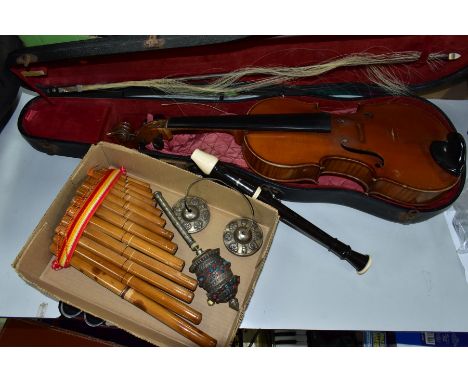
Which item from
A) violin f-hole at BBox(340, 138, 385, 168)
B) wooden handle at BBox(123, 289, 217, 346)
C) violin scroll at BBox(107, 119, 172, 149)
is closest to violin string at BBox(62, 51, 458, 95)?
violin scroll at BBox(107, 119, 172, 149)

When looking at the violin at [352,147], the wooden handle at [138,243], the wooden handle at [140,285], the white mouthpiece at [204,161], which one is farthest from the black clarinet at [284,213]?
the wooden handle at [140,285]

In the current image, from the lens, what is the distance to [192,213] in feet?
4.70

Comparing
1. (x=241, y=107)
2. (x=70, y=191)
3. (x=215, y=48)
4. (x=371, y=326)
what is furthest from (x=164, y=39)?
(x=371, y=326)

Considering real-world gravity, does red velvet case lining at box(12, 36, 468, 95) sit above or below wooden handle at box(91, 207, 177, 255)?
above

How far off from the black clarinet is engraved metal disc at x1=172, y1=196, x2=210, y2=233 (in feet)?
0.51

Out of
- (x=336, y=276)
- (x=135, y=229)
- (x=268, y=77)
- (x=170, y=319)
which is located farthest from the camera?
(x=268, y=77)

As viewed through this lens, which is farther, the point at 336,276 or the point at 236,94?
the point at 236,94

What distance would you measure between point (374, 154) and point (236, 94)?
62cm

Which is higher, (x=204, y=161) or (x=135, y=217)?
(x=204, y=161)

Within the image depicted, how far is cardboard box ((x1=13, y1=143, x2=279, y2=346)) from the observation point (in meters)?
1.22

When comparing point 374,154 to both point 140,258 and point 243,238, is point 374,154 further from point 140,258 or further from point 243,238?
point 140,258

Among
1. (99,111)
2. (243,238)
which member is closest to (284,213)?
(243,238)

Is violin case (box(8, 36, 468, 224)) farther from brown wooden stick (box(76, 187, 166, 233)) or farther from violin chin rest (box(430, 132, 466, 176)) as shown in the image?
brown wooden stick (box(76, 187, 166, 233))

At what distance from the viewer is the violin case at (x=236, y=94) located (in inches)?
55.8
